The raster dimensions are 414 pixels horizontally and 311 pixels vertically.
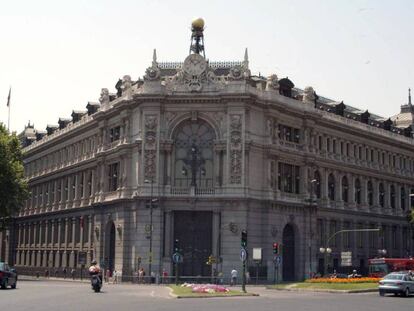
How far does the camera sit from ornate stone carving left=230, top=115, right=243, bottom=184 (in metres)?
72.4

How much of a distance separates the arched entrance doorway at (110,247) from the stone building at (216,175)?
0.12m

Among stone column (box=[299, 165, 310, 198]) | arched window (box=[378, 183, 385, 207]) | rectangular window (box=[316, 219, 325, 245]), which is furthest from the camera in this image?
arched window (box=[378, 183, 385, 207])

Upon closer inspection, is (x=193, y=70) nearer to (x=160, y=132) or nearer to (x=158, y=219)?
Answer: (x=160, y=132)

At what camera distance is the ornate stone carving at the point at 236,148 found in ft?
238

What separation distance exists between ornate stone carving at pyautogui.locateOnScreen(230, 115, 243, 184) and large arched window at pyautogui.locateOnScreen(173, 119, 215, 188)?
2490 mm

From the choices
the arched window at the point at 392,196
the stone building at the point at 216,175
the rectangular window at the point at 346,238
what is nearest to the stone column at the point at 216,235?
the stone building at the point at 216,175

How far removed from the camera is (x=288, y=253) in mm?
79000

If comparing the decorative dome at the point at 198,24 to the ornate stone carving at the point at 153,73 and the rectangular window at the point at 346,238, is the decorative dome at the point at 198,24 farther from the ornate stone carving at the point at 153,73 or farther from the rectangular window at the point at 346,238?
the rectangular window at the point at 346,238

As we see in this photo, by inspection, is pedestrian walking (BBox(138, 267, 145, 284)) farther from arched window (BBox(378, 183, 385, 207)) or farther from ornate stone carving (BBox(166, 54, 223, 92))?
arched window (BBox(378, 183, 385, 207))

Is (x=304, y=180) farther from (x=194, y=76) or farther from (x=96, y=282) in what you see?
(x=96, y=282)

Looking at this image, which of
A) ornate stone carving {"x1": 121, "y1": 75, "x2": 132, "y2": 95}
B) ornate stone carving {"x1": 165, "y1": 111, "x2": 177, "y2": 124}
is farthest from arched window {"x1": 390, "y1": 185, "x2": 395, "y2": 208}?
ornate stone carving {"x1": 121, "y1": 75, "x2": 132, "y2": 95}

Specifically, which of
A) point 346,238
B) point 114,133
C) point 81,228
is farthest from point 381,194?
point 81,228

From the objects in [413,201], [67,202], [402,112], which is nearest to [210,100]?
[67,202]

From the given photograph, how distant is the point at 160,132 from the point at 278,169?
13.7m
